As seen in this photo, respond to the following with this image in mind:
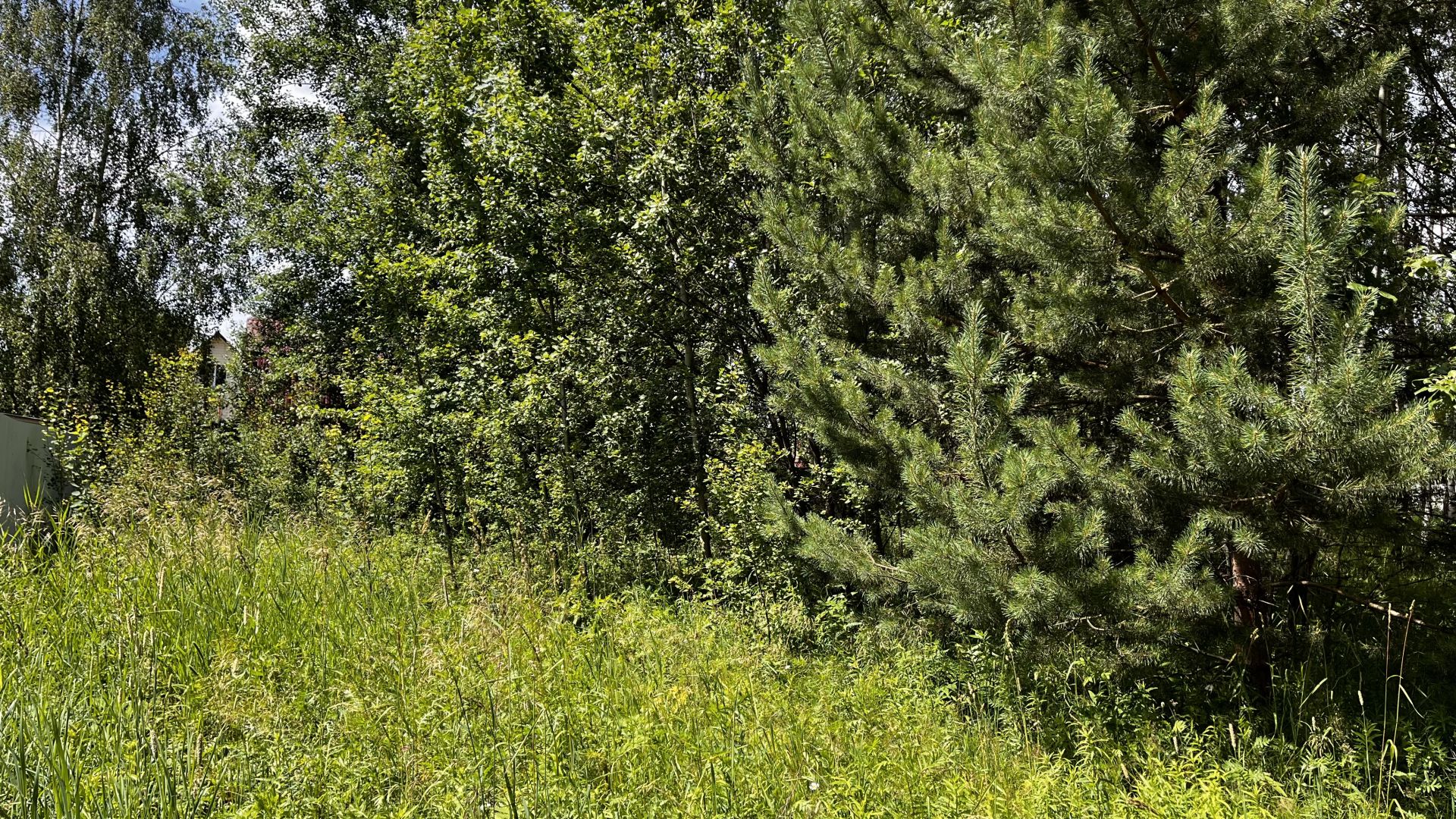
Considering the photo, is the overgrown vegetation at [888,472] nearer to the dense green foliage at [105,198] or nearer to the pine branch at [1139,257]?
the pine branch at [1139,257]

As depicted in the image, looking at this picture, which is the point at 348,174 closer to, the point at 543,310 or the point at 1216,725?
the point at 543,310

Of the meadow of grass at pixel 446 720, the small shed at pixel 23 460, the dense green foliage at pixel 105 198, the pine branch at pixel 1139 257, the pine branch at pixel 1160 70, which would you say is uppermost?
the dense green foliage at pixel 105 198

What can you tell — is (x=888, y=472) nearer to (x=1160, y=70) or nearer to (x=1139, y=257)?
(x=1139, y=257)

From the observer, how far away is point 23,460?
364 inches

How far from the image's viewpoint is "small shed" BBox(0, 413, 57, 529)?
328 inches

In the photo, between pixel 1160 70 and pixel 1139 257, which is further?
pixel 1160 70

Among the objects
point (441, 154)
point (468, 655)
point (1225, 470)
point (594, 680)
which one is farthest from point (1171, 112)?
point (441, 154)

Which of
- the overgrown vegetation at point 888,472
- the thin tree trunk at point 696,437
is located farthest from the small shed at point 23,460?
the thin tree trunk at point 696,437

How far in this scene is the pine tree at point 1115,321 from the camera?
2838mm

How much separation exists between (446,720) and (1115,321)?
3.15 meters

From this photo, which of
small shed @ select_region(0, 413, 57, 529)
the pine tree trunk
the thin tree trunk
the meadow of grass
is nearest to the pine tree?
the pine tree trunk

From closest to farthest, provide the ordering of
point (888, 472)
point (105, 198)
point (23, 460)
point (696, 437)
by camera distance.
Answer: point (888, 472), point (696, 437), point (23, 460), point (105, 198)

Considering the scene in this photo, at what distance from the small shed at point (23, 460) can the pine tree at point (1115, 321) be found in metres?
8.38

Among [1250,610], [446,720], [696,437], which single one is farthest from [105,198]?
[1250,610]
